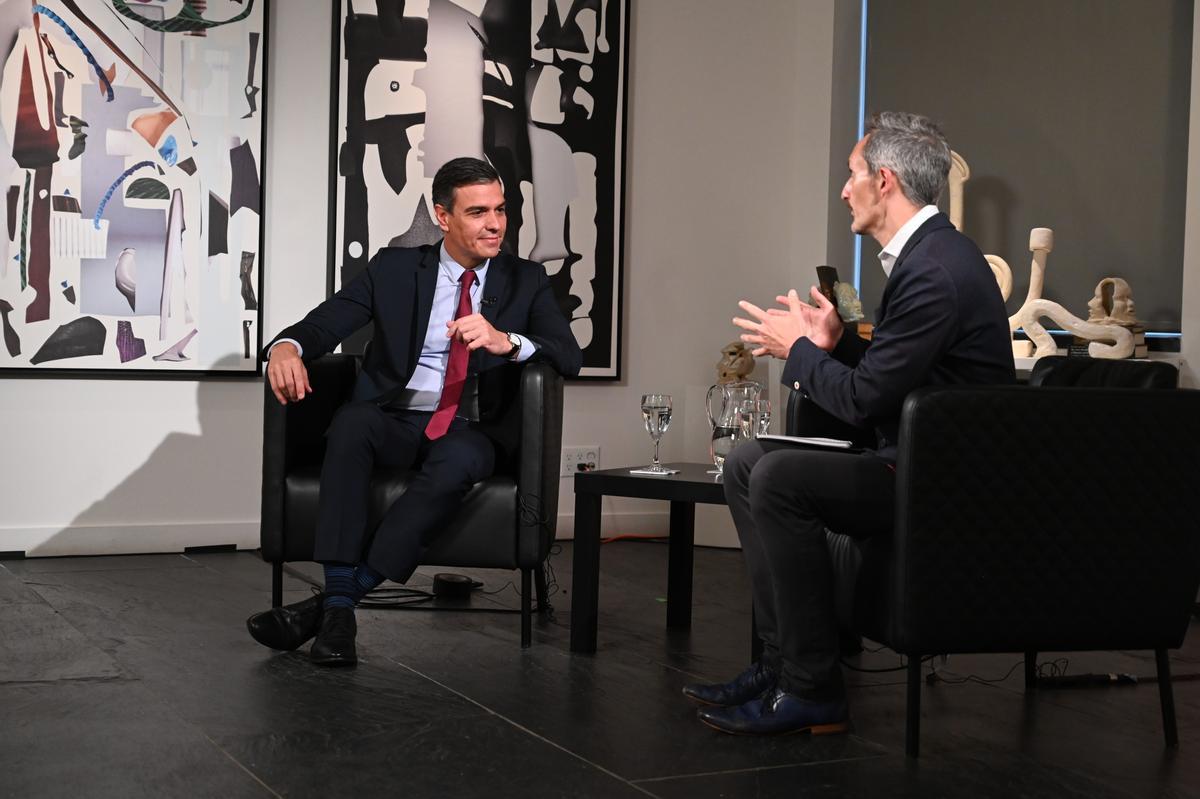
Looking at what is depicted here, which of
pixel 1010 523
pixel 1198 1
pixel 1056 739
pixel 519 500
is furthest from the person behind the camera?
pixel 1198 1

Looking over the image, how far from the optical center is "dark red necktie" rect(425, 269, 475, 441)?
3.15m

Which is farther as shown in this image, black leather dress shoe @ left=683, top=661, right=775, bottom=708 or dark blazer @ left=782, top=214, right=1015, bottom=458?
black leather dress shoe @ left=683, top=661, right=775, bottom=708

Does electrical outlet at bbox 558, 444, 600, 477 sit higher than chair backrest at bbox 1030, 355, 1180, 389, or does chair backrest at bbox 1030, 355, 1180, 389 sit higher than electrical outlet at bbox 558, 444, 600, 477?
chair backrest at bbox 1030, 355, 1180, 389

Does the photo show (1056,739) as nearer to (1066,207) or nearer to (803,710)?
(803,710)

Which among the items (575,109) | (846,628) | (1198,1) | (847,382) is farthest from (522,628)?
(1198,1)

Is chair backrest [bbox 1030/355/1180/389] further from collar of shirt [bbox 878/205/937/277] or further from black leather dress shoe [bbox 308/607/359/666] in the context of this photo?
black leather dress shoe [bbox 308/607/359/666]

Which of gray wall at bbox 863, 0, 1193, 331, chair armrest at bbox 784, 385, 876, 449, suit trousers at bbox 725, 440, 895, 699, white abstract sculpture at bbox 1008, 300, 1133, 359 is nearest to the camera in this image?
suit trousers at bbox 725, 440, 895, 699

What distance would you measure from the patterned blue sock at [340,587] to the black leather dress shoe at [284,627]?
5 cm

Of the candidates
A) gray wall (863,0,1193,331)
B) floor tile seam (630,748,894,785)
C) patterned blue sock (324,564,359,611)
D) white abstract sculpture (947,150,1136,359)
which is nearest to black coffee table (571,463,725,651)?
patterned blue sock (324,564,359,611)

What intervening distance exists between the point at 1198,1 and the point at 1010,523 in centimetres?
248

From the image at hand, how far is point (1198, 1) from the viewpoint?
3.90 metres

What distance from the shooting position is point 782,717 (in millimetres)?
2303

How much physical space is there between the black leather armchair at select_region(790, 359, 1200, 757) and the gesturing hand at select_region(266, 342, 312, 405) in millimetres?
1402

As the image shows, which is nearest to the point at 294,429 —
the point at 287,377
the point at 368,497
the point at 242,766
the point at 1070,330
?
the point at 287,377
